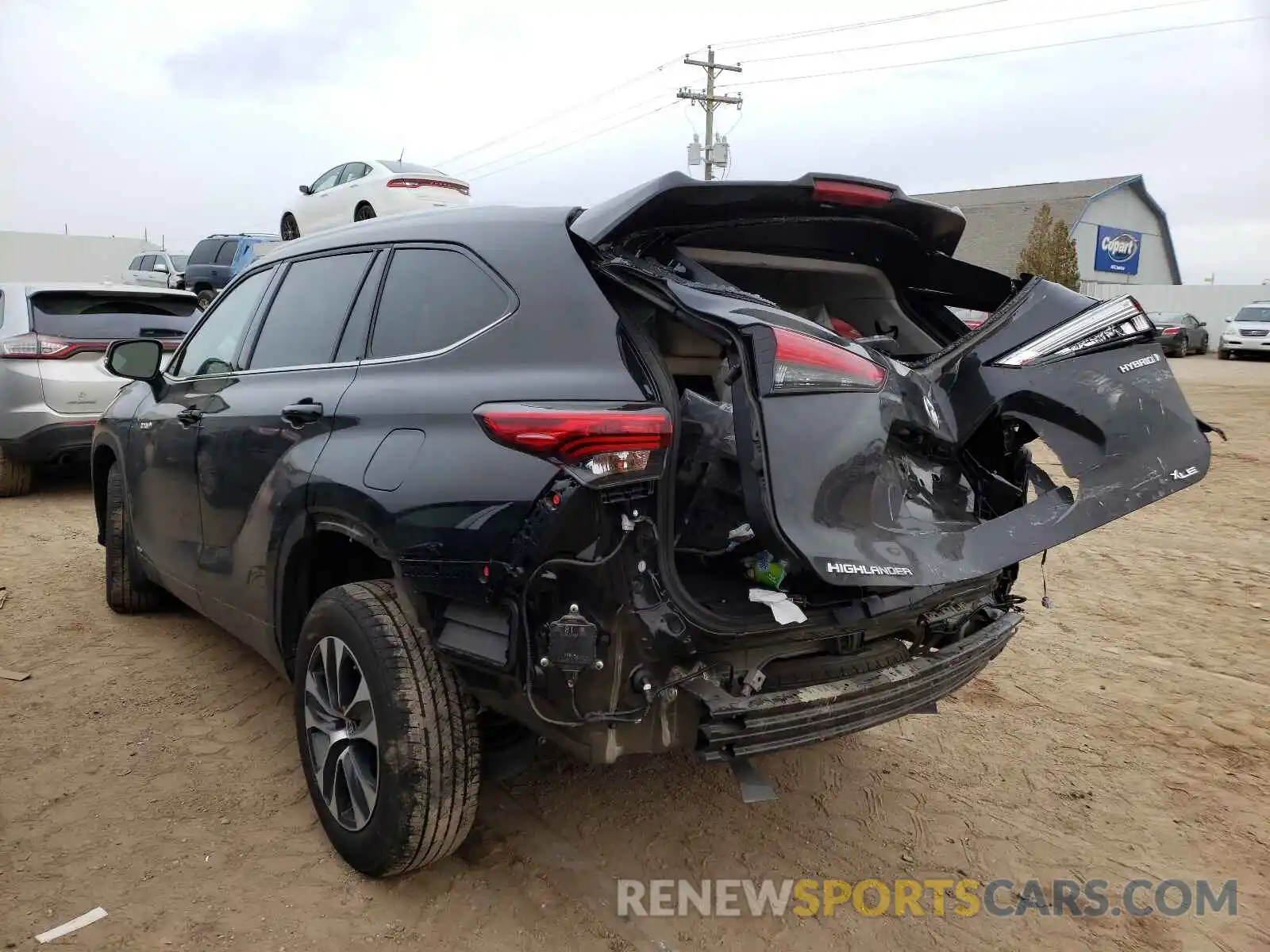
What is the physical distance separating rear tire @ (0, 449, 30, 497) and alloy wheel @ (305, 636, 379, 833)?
6.44m

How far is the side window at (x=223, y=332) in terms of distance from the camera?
12.0 feet

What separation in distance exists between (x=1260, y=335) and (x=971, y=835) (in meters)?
28.7

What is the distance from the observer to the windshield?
2618cm

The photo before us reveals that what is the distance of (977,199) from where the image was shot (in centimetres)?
4634

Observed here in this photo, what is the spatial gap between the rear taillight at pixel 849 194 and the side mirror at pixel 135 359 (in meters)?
3.02

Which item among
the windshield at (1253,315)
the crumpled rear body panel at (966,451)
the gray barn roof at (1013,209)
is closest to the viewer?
the crumpled rear body panel at (966,451)

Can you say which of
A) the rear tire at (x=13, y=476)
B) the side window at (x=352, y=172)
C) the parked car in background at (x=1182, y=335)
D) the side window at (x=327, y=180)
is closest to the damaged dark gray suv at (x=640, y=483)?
the rear tire at (x=13, y=476)

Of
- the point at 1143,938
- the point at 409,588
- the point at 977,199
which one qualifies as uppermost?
the point at 977,199

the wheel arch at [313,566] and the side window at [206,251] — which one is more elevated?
the side window at [206,251]

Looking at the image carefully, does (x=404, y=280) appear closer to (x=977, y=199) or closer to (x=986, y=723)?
(x=986, y=723)

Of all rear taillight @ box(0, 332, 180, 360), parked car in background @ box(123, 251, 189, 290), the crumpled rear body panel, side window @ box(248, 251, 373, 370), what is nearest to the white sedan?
rear taillight @ box(0, 332, 180, 360)

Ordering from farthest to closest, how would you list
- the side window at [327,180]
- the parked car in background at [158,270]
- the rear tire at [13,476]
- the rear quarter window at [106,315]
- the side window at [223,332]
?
the parked car in background at [158,270] → the side window at [327,180] → the rear tire at [13,476] → the rear quarter window at [106,315] → the side window at [223,332]

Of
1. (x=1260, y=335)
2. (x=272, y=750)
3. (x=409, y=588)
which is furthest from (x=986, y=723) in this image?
(x=1260, y=335)

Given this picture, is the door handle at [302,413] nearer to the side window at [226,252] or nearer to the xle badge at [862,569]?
the xle badge at [862,569]
